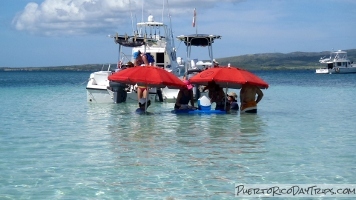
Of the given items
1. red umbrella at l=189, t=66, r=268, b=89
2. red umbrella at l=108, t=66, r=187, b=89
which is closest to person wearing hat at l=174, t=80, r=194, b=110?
red umbrella at l=189, t=66, r=268, b=89

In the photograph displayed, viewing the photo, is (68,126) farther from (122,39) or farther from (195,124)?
(122,39)

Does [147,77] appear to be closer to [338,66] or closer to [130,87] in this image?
[130,87]

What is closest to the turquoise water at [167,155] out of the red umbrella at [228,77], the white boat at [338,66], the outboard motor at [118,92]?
the red umbrella at [228,77]

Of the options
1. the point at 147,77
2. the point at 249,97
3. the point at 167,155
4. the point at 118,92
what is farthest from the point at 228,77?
the point at 118,92

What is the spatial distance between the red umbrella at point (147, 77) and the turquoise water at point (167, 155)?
3.89 feet

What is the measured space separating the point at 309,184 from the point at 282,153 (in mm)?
2575

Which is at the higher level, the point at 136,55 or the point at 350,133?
the point at 136,55

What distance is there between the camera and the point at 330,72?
99.9 m

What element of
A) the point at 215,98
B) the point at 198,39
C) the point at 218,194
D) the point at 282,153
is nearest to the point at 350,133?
the point at 282,153

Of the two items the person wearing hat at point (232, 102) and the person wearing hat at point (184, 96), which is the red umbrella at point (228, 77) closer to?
the person wearing hat at point (184, 96)

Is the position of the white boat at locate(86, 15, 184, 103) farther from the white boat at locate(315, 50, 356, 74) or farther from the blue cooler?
the white boat at locate(315, 50, 356, 74)

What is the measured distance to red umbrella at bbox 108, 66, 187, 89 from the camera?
16.9 metres

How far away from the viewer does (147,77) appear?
17.1 meters

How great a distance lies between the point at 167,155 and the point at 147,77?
6297 millimetres
